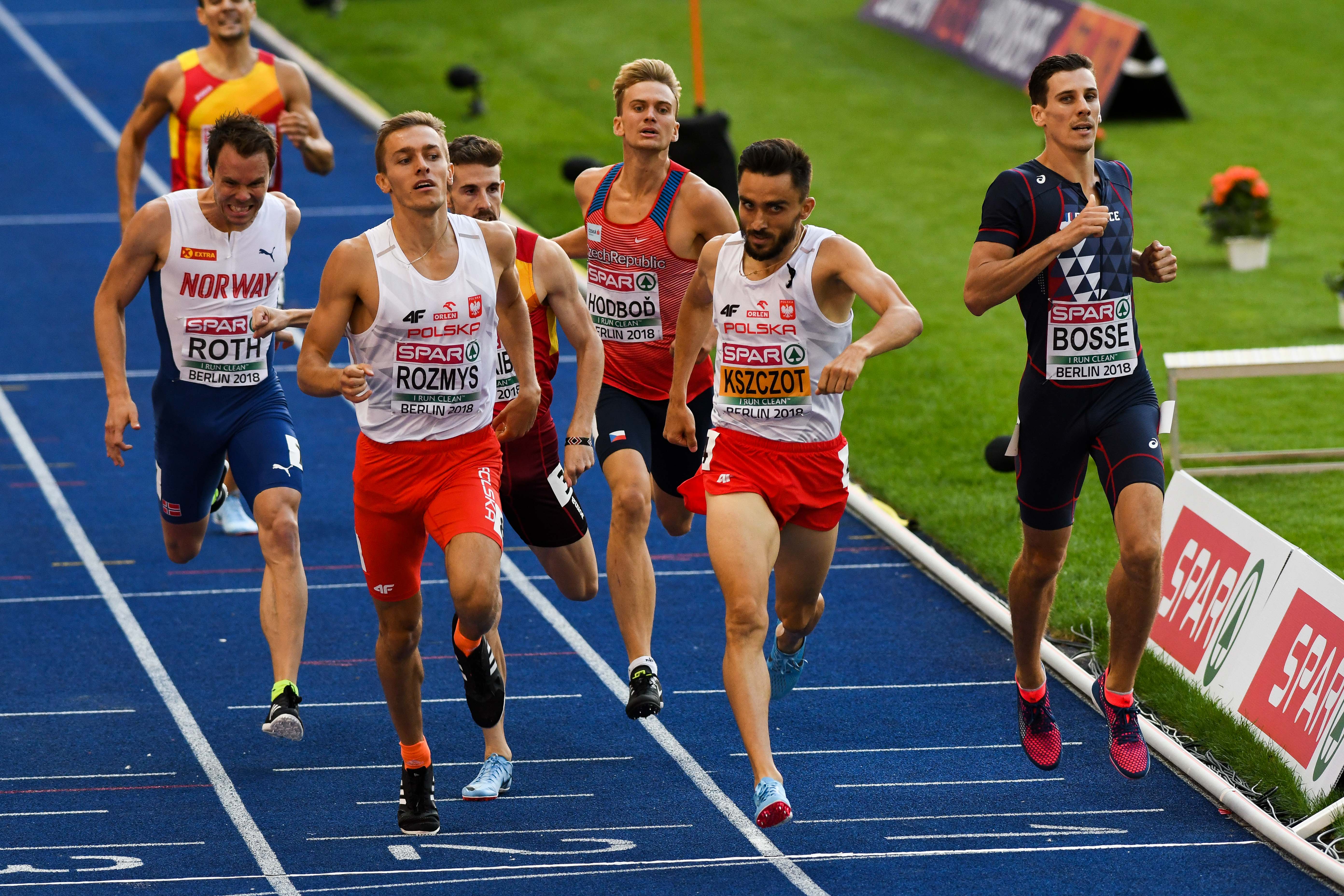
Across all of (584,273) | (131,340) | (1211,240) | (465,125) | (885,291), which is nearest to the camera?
(885,291)

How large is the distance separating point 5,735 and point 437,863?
93.2 inches

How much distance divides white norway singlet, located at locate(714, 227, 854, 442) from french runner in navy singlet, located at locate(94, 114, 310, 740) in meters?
2.04

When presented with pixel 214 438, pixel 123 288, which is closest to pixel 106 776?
pixel 214 438

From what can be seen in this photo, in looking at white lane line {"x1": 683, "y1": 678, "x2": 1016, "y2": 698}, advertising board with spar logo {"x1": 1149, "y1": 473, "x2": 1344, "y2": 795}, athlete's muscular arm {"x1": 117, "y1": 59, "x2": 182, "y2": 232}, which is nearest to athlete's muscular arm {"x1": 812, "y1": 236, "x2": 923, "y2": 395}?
advertising board with spar logo {"x1": 1149, "y1": 473, "x2": 1344, "y2": 795}

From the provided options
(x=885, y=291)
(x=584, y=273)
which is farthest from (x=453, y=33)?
(x=885, y=291)

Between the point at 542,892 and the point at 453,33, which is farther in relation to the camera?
the point at 453,33

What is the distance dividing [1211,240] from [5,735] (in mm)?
11745

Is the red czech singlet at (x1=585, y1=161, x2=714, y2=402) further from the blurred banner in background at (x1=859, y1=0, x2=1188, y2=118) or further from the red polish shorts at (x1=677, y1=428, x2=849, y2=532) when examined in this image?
the blurred banner in background at (x1=859, y1=0, x2=1188, y2=118)

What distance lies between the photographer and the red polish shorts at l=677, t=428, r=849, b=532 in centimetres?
659

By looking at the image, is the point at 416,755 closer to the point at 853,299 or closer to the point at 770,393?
the point at 770,393

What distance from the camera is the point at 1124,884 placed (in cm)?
639

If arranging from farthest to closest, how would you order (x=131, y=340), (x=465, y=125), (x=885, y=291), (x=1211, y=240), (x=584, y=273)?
1. (x=465, y=125)
2. (x=1211, y=240)
3. (x=584, y=273)
4. (x=131, y=340)
5. (x=885, y=291)

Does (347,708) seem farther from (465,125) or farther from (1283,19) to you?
(1283,19)

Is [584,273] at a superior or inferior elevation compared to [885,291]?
inferior
